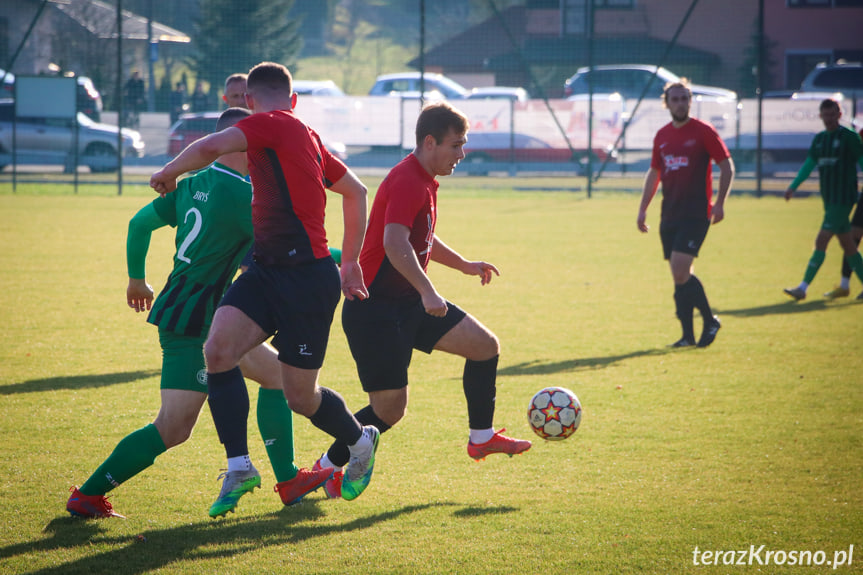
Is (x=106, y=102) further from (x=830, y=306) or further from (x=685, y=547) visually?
(x=685, y=547)

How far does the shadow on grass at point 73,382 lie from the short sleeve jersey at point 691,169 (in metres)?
4.88

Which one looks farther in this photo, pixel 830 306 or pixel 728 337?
pixel 830 306

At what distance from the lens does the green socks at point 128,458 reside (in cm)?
404

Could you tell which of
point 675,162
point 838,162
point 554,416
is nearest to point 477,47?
point 838,162

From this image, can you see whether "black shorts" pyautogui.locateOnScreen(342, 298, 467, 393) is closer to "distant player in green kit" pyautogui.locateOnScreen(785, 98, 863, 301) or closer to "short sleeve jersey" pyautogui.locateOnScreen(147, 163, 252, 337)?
"short sleeve jersey" pyautogui.locateOnScreen(147, 163, 252, 337)

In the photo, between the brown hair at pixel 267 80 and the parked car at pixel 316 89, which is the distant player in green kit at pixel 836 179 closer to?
the brown hair at pixel 267 80

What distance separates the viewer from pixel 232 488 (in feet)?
12.9

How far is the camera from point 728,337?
867 cm

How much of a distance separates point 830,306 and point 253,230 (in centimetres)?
834

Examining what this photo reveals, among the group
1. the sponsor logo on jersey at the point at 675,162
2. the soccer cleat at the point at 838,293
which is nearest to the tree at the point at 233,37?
the soccer cleat at the point at 838,293

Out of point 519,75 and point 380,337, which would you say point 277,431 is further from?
point 519,75

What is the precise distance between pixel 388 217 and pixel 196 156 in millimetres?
1110

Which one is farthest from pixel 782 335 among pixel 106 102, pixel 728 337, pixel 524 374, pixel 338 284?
pixel 106 102

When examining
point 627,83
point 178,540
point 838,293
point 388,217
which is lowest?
point 178,540
